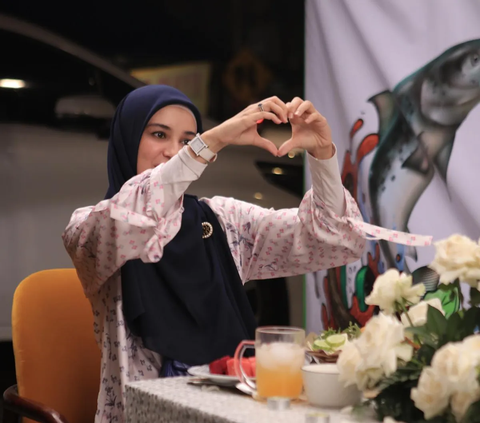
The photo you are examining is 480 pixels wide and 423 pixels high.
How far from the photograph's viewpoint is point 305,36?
8.52ft

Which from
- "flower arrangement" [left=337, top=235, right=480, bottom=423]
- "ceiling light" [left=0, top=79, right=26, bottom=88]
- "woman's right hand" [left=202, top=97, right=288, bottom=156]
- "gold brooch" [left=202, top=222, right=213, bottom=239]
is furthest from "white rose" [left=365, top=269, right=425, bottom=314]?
"ceiling light" [left=0, top=79, right=26, bottom=88]

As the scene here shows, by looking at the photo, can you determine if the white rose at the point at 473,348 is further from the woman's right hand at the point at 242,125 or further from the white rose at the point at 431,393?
the woman's right hand at the point at 242,125

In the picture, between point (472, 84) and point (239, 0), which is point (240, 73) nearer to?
point (239, 0)

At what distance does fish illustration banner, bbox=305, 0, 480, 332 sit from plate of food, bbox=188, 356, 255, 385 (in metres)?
1.05

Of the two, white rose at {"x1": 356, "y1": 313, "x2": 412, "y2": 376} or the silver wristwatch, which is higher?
the silver wristwatch

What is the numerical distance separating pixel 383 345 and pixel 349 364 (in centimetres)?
6

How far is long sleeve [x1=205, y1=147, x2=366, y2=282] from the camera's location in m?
1.58

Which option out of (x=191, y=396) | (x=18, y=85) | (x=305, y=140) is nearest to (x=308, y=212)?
(x=305, y=140)

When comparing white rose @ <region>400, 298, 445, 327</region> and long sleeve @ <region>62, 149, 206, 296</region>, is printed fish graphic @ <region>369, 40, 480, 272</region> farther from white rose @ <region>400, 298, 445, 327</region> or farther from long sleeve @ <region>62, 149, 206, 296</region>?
white rose @ <region>400, 298, 445, 327</region>

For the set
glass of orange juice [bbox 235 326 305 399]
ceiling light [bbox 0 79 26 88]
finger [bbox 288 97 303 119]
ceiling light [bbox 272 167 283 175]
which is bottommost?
glass of orange juice [bbox 235 326 305 399]

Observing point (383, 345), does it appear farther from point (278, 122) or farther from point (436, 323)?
point (278, 122)

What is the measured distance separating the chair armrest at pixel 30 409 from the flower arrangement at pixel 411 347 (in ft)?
2.64

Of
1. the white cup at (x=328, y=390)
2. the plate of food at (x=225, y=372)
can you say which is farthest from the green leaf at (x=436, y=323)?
the plate of food at (x=225, y=372)

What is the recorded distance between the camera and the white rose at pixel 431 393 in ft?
2.16
